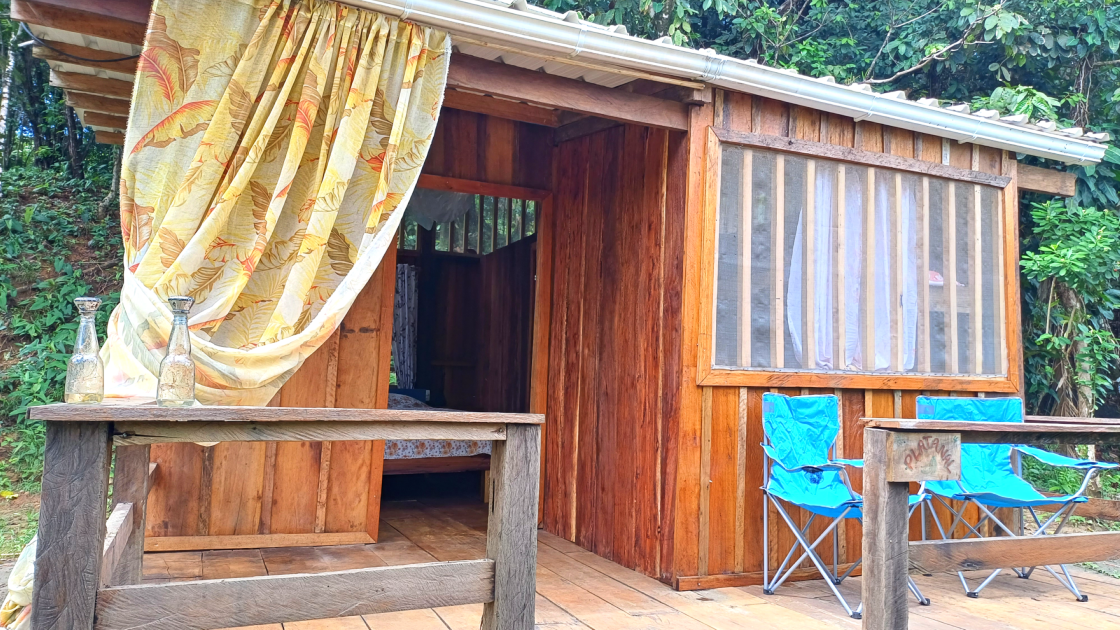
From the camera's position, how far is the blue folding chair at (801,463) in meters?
3.34

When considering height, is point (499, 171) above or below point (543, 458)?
above

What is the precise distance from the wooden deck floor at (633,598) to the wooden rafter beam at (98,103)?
7.38 ft

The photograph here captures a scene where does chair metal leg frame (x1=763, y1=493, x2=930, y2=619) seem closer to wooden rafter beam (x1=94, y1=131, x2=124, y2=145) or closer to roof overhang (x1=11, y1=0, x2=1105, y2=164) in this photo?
roof overhang (x1=11, y1=0, x2=1105, y2=164)

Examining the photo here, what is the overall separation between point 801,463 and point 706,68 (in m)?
1.78

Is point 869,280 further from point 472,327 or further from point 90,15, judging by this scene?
point 472,327

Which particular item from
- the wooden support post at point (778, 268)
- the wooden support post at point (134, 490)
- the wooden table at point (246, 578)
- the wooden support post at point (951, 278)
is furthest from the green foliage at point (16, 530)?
the wooden support post at point (951, 278)

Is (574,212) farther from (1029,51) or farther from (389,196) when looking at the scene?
(1029,51)

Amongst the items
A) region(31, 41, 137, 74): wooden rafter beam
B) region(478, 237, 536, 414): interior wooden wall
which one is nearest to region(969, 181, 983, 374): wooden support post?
region(478, 237, 536, 414): interior wooden wall

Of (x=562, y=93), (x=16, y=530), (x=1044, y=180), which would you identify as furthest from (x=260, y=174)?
(x=1044, y=180)

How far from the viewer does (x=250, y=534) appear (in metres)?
3.79

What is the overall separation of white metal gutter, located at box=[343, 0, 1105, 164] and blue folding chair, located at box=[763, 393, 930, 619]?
1.39 meters

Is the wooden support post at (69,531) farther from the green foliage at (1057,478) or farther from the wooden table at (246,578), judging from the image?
the green foliage at (1057,478)

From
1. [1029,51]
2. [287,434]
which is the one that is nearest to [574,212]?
[287,434]

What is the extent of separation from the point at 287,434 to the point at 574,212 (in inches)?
113
